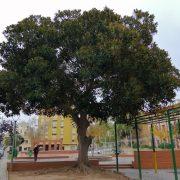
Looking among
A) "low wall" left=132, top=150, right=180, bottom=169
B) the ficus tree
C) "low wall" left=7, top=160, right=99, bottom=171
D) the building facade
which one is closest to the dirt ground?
the ficus tree

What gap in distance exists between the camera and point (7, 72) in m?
18.1

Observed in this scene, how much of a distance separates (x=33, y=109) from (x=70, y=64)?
3.93 m

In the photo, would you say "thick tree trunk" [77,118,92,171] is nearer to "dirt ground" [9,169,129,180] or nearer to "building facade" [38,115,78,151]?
"dirt ground" [9,169,129,180]

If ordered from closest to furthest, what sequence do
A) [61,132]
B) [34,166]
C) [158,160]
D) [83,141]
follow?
[83,141], [34,166], [158,160], [61,132]

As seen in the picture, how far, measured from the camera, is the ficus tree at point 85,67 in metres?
17.2

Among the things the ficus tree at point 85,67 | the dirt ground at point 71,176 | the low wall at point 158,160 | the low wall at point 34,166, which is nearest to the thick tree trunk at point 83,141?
the ficus tree at point 85,67

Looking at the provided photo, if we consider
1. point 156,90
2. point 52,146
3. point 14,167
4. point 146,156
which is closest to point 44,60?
point 156,90

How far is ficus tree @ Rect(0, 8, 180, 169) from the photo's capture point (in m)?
17.2

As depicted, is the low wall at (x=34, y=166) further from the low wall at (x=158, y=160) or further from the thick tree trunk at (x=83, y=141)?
the low wall at (x=158, y=160)

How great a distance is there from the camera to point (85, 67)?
17141 mm

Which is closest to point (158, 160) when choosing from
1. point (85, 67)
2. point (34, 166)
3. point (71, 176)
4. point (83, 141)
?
point (83, 141)

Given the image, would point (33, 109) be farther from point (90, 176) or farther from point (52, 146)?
point (52, 146)

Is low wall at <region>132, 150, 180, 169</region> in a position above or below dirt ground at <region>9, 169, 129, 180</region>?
above

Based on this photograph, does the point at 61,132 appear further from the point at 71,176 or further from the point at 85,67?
the point at 85,67
